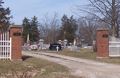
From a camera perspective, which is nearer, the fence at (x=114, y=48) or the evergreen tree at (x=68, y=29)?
the fence at (x=114, y=48)

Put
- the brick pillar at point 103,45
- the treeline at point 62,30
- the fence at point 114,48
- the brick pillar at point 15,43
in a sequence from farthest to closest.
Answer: the treeline at point 62,30
the fence at point 114,48
the brick pillar at point 103,45
the brick pillar at point 15,43

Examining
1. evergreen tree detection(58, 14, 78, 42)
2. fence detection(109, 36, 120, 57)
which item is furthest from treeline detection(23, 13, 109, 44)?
fence detection(109, 36, 120, 57)

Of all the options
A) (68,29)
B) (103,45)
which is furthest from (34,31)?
(103,45)

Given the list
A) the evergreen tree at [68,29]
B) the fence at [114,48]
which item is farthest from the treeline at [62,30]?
the fence at [114,48]

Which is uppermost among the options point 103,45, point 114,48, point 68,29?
point 68,29

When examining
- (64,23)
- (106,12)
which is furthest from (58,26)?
(106,12)

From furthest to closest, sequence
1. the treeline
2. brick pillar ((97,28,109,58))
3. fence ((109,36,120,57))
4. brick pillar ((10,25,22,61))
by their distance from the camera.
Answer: the treeline < fence ((109,36,120,57)) < brick pillar ((97,28,109,58)) < brick pillar ((10,25,22,61))

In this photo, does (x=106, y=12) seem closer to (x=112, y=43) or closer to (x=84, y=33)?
(x=112, y=43)

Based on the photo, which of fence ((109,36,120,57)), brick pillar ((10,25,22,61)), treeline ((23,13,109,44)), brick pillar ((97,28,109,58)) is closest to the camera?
brick pillar ((10,25,22,61))

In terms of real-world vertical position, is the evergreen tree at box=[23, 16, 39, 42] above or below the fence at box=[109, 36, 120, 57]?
above

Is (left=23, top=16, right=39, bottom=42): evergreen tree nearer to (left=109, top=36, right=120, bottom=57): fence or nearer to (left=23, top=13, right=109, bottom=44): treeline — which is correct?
(left=23, top=13, right=109, bottom=44): treeline

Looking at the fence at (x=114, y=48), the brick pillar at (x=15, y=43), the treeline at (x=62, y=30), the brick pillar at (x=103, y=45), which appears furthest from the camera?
the treeline at (x=62, y=30)

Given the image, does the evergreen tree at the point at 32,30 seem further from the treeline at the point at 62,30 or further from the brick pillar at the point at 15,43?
the brick pillar at the point at 15,43

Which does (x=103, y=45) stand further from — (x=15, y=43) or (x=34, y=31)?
(x=34, y=31)
